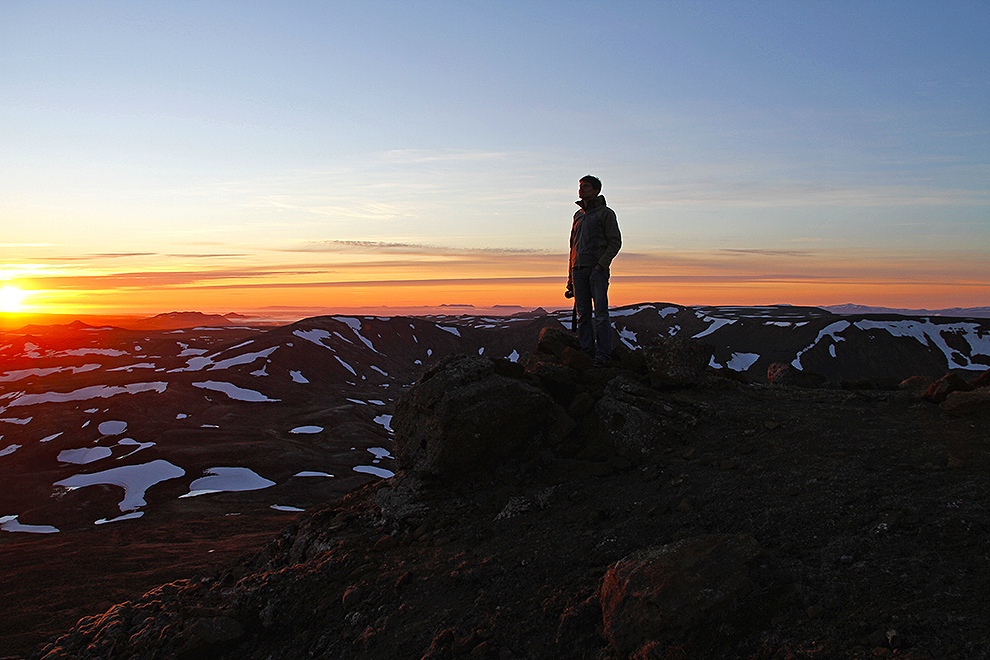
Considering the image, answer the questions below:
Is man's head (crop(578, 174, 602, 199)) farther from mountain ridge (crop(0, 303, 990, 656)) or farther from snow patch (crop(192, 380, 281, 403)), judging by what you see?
snow patch (crop(192, 380, 281, 403))

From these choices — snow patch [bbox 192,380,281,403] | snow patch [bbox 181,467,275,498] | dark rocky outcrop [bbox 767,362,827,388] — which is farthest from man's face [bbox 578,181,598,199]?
snow patch [bbox 192,380,281,403]

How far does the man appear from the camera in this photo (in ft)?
35.0

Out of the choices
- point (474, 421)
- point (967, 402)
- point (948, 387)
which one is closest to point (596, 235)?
point (474, 421)

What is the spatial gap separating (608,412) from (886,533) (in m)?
4.37

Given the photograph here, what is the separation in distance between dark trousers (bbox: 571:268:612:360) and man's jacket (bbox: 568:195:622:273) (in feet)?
0.75

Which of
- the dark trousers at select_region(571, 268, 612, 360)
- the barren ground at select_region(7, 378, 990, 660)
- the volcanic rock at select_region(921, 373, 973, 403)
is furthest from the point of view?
the dark trousers at select_region(571, 268, 612, 360)

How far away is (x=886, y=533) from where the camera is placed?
515cm

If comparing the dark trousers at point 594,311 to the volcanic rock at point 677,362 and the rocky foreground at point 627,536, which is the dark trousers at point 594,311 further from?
the volcanic rock at point 677,362

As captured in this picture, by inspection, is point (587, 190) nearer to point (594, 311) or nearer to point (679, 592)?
point (594, 311)

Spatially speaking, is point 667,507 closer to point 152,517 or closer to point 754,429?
point 754,429

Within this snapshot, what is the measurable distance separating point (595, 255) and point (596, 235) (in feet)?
1.24

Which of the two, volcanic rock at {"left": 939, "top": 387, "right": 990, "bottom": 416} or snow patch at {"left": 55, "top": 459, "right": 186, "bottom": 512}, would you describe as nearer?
volcanic rock at {"left": 939, "top": 387, "right": 990, "bottom": 416}

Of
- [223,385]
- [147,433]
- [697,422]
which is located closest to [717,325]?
[223,385]

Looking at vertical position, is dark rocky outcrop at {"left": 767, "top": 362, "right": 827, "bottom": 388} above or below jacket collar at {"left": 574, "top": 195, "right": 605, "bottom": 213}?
below
